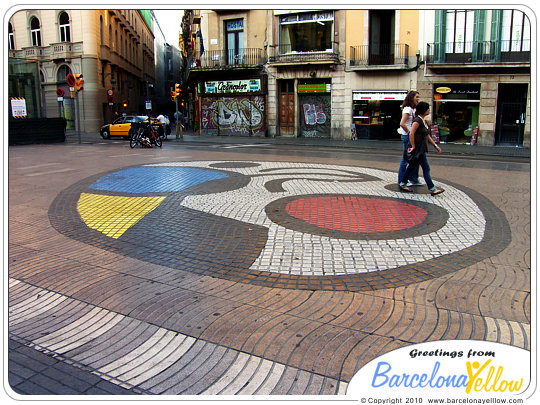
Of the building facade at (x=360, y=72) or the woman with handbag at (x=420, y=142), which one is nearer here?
the woman with handbag at (x=420, y=142)

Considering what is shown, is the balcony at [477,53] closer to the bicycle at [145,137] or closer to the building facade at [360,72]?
the building facade at [360,72]

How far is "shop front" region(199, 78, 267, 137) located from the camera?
31.2 meters

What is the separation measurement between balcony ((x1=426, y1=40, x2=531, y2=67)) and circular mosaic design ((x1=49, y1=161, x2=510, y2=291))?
17.1 meters

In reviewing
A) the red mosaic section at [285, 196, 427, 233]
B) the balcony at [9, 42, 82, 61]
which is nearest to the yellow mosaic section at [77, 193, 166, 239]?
the red mosaic section at [285, 196, 427, 233]

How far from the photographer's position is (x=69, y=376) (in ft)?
9.80

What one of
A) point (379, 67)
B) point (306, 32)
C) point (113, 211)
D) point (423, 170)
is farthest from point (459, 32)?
point (113, 211)

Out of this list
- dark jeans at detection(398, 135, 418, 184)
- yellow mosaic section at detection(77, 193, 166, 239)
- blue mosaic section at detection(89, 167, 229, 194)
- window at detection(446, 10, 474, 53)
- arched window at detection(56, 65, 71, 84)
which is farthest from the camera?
arched window at detection(56, 65, 71, 84)

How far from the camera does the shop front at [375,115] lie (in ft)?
90.6

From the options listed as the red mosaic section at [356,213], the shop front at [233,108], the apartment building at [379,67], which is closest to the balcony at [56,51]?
the shop front at [233,108]

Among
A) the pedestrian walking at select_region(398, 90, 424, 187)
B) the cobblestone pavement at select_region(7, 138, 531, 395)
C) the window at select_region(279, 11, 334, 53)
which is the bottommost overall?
the cobblestone pavement at select_region(7, 138, 531, 395)

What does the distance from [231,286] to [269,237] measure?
1.61m

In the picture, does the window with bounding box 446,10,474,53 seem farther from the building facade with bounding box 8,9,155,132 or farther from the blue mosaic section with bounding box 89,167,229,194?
the building facade with bounding box 8,9,155,132

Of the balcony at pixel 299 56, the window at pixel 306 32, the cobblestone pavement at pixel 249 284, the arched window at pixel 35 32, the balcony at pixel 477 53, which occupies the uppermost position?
the arched window at pixel 35 32

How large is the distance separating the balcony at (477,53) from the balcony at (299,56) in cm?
573
